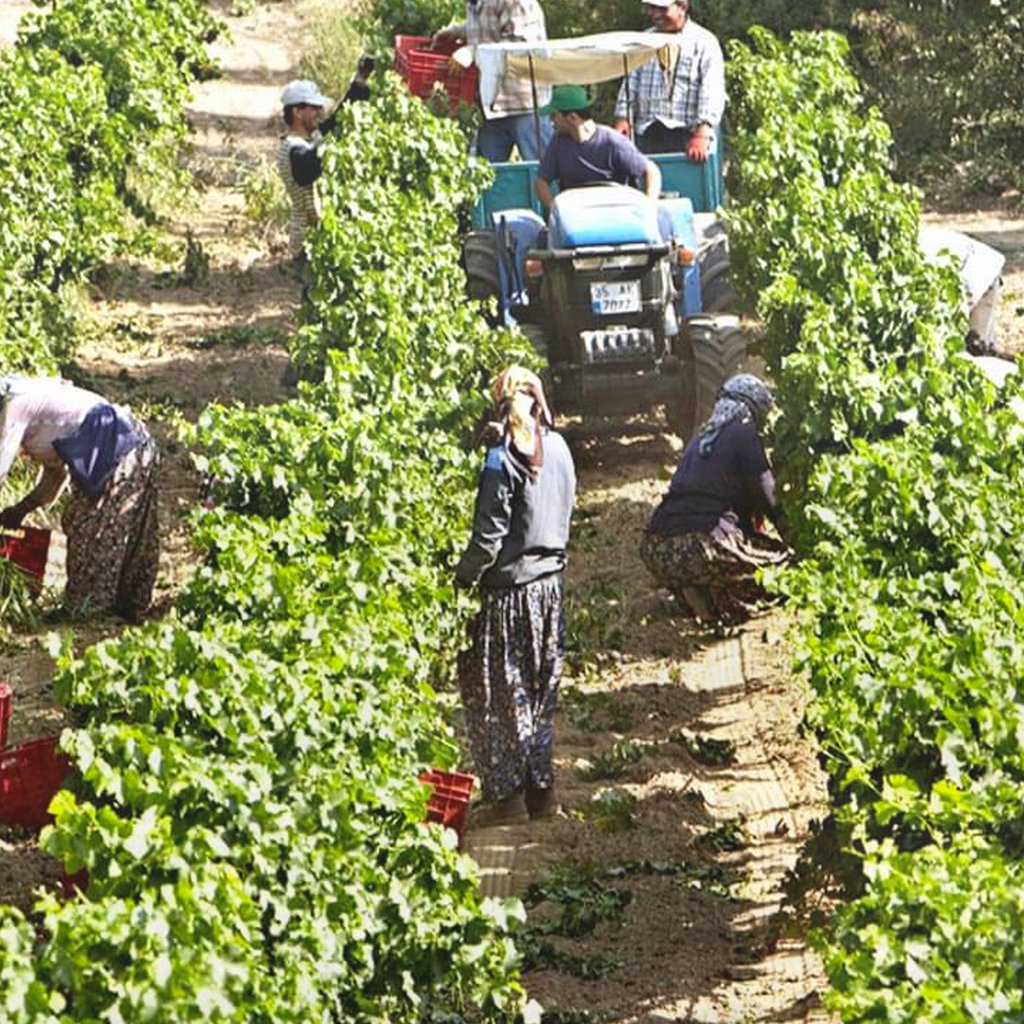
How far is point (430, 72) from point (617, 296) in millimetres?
3997

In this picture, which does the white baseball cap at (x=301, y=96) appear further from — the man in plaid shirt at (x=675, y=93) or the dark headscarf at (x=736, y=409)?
the dark headscarf at (x=736, y=409)

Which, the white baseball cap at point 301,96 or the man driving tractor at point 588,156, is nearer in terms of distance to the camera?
the man driving tractor at point 588,156

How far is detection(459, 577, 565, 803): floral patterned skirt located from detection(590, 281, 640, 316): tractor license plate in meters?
3.54

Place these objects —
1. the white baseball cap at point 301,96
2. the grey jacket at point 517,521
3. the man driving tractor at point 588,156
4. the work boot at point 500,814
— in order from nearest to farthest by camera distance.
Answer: the grey jacket at point 517,521 → the work boot at point 500,814 → the man driving tractor at point 588,156 → the white baseball cap at point 301,96

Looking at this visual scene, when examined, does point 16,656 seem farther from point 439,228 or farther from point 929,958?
point 929,958

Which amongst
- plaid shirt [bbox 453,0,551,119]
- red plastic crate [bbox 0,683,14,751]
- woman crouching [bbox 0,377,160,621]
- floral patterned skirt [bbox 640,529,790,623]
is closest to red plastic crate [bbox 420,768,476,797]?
red plastic crate [bbox 0,683,14,751]

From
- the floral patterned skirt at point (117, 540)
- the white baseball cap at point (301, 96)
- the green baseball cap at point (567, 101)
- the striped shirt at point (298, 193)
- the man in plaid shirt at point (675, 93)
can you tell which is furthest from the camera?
the white baseball cap at point (301, 96)

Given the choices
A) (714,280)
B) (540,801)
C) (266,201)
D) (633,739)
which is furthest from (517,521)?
(266,201)

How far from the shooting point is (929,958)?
6164mm

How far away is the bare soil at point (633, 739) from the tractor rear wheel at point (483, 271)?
1055mm

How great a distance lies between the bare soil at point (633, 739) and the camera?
29.1ft

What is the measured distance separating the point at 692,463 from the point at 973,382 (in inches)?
59.5

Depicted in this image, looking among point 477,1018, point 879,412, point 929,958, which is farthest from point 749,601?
point 929,958

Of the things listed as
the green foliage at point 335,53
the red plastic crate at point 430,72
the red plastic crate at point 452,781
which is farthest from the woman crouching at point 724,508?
the green foliage at point 335,53
